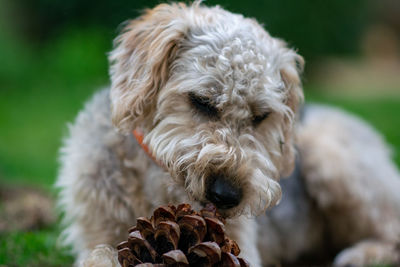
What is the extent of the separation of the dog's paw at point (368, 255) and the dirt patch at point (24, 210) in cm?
289

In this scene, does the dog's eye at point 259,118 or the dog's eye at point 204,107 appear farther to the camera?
the dog's eye at point 259,118

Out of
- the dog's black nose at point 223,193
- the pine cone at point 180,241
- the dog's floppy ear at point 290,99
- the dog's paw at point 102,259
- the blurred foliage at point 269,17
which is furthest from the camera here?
the blurred foliage at point 269,17

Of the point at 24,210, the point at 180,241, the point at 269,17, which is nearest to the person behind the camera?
the point at 180,241

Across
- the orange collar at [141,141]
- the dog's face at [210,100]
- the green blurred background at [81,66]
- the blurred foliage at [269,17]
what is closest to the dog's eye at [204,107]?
the dog's face at [210,100]

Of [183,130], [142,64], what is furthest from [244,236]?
[142,64]

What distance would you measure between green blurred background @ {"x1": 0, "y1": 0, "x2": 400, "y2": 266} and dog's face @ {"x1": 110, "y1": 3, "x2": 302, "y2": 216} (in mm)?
2479

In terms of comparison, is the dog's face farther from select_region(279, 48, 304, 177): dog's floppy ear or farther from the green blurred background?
the green blurred background

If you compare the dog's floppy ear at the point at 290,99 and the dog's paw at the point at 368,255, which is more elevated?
the dog's floppy ear at the point at 290,99

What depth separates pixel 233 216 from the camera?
3.13 m

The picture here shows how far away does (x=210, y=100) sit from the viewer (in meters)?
3.34

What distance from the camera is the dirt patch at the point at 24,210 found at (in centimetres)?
506

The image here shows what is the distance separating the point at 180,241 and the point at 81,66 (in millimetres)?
9950

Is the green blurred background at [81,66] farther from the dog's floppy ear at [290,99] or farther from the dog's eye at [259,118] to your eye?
the dog's eye at [259,118]

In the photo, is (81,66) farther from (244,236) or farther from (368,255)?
(244,236)
